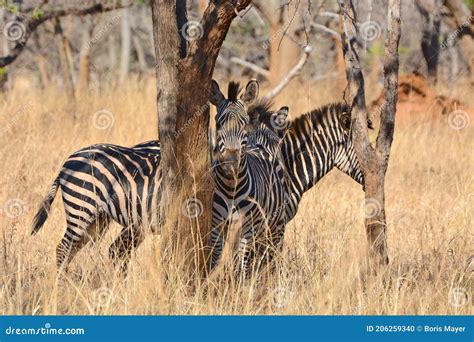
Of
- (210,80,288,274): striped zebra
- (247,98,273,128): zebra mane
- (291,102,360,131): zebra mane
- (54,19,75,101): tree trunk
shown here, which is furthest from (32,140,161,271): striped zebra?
(54,19,75,101): tree trunk

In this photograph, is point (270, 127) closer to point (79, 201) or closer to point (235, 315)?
point (79, 201)

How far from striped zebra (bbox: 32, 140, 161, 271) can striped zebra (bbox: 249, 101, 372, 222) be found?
109cm

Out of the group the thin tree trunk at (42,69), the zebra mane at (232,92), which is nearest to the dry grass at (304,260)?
the zebra mane at (232,92)

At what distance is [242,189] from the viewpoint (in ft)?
17.2

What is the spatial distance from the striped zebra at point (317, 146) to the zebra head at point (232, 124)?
1245 millimetres

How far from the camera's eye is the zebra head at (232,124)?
482cm

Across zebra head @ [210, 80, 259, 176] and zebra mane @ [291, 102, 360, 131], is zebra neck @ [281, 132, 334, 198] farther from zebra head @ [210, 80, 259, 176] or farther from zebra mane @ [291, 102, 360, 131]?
zebra head @ [210, 80, 259, 176]

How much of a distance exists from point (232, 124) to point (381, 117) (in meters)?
0.95

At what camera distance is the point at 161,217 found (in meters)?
4.79

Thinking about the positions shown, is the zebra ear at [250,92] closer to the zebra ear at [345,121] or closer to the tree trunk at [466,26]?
the zebra ear at [345,121]

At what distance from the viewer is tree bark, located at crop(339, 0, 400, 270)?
5.09 m

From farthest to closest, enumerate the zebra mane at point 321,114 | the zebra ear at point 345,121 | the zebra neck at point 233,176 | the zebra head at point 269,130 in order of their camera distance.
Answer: the zebra mane at point 321,114 < the zebra ear at point 345,121 < the zebra head at point 269,130 < the zebra neck at point 233,176

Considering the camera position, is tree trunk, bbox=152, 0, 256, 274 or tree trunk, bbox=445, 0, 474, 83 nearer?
tree trunk, bbox=152, 0, 256, 274

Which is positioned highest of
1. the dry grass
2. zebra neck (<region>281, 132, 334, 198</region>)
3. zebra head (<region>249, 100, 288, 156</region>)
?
zebra head (<region>249, 100, 288, 156</region>)
